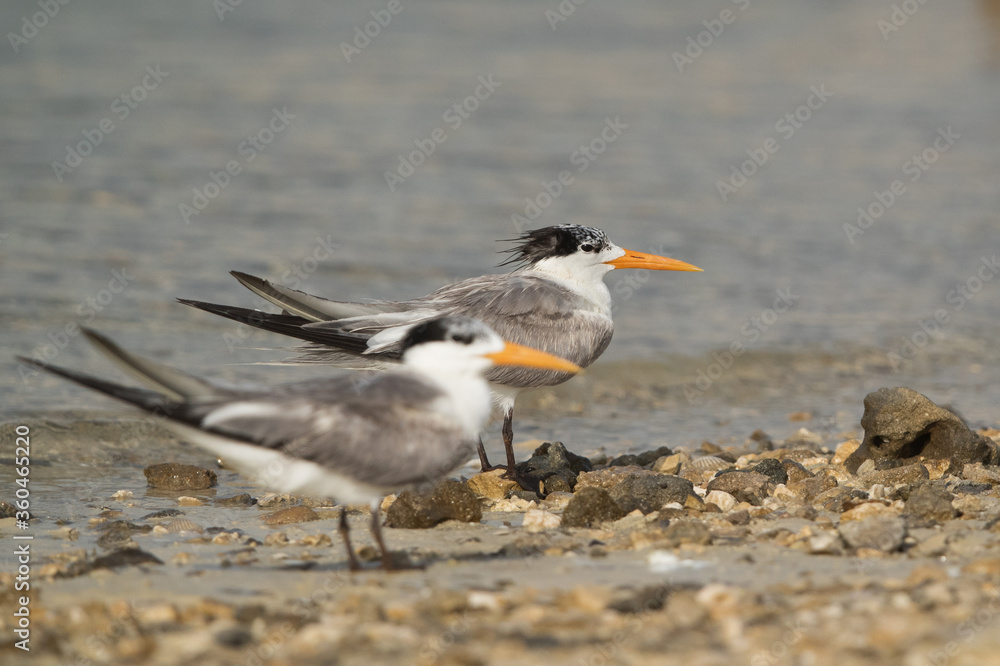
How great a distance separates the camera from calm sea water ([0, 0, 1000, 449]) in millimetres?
9734

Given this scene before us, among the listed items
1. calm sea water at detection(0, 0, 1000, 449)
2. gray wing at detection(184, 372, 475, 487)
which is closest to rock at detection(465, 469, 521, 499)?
gray wing at detection(184, 372, 475, 487)

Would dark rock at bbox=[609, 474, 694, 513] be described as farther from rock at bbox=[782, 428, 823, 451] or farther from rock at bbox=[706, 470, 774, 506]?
rock at bbox=[782, 428, 823, 451]

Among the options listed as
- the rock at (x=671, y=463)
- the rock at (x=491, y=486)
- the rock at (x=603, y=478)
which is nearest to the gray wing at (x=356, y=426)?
the rock at (x=491, y=486)

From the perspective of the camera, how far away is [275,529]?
5.56m

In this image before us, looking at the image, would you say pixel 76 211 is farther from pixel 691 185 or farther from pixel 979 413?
pixel 979 413

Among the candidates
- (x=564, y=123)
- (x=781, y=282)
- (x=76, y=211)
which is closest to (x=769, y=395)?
(x=781, y=282)

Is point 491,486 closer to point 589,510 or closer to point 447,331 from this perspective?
point 589,510

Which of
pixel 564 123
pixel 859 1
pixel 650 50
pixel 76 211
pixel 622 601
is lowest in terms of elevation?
pixel 622 601

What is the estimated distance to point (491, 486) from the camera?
6.12 m

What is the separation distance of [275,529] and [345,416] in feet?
4.52

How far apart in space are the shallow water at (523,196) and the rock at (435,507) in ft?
4.36

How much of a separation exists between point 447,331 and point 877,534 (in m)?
2.03

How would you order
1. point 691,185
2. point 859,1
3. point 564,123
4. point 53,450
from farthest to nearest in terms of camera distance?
1. point 859,1
2. point 564,123
3. point 691,185
4. point 53,450

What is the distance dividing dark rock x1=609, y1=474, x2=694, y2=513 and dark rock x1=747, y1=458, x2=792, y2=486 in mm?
591
